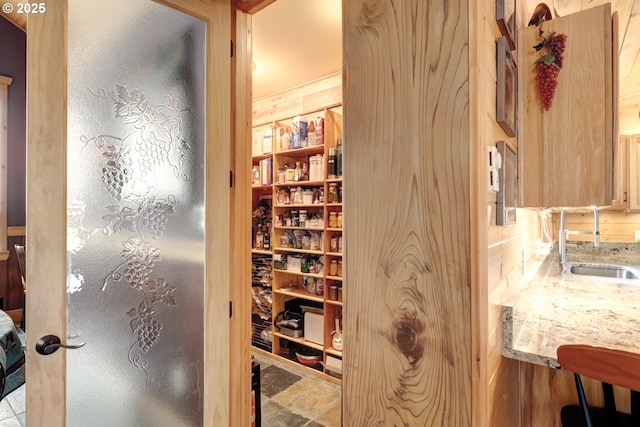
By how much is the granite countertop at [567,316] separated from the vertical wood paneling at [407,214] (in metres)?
0.38

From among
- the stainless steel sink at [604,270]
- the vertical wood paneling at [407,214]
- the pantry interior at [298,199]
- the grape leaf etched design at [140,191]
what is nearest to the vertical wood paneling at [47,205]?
the grape leaf etched design at [140,191]

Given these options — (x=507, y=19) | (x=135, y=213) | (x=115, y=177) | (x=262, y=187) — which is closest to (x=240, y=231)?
(x=135, y=213)

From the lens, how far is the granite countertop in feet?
3.43

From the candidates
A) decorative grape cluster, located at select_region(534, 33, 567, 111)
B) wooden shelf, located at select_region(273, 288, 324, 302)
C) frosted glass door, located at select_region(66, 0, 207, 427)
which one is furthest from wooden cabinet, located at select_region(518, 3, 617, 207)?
wooden shelf, located at select_region(273, 288, 324, 302)

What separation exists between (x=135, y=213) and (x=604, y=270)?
346 centimetres

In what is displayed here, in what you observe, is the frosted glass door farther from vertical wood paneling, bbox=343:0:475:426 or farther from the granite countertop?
the granite countertop

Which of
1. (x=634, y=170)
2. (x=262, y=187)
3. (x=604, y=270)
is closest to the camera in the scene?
(x=604, y=270)

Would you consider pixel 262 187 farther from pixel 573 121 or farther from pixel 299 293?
pixel 573 121

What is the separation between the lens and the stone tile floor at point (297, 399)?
227cm

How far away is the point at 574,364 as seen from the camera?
863 mm

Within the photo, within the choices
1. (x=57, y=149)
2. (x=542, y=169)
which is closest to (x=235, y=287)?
(x=57, y=149)

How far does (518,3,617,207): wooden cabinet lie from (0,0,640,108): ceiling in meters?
0.30

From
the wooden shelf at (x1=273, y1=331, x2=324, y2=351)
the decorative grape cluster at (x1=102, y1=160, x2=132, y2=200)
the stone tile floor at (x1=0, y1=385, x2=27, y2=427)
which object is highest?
the decorative grape cluster at (x1=102, y1=160, x2=132, y2=200)

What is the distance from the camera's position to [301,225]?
3.21 meters
